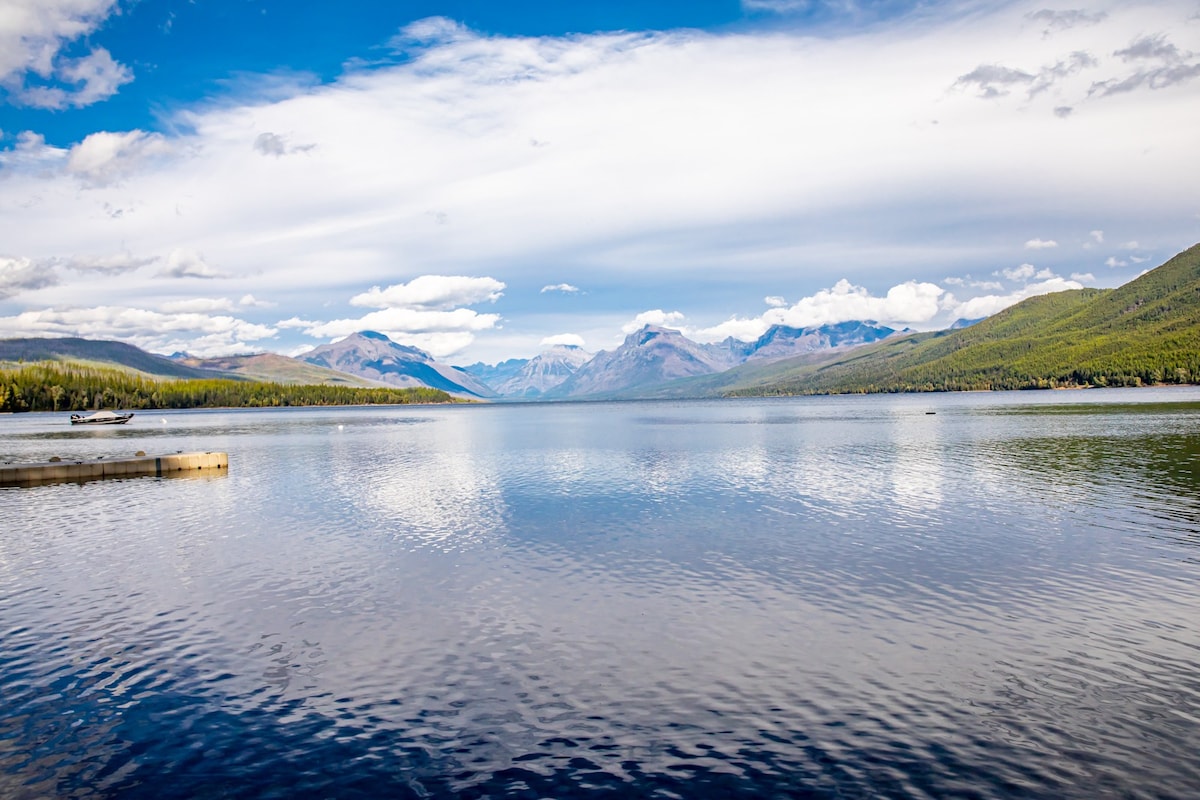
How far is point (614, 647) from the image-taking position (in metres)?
23.9

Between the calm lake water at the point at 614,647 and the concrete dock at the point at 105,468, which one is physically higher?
the concrete dock at the point at 105,468

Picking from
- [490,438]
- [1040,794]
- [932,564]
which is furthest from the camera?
[490,438]

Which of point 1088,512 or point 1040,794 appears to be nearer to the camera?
point 1040,794

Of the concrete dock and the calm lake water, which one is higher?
the concrete dock

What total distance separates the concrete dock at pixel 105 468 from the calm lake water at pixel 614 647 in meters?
24.7

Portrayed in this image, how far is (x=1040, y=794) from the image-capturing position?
14875mm

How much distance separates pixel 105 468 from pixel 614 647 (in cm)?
7495

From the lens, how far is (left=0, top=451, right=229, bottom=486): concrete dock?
235 feet

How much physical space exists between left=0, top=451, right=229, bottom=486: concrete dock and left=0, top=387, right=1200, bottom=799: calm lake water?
24711 millimetres

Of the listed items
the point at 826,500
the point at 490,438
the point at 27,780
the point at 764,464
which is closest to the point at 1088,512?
the point at 826,500

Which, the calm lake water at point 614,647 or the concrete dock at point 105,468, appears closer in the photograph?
the calm lake water at point 614,647

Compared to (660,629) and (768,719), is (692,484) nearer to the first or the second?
(660,629)

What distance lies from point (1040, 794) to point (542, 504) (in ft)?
135

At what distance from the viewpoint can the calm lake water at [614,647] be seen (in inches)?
638
